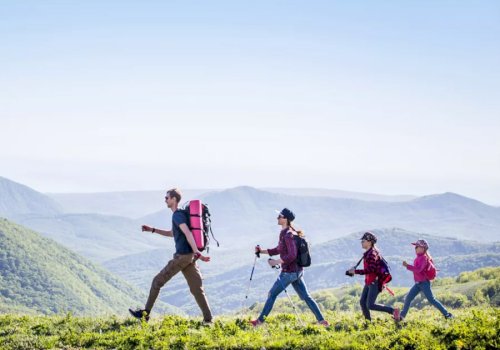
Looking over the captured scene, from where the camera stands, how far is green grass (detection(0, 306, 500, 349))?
1227 centimetres

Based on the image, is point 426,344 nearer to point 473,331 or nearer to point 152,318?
point 473,331

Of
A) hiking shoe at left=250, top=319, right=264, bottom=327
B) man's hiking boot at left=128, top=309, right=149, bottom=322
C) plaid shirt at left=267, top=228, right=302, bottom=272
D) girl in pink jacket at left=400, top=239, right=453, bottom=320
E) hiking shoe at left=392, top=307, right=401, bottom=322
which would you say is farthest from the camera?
man's hiking boot at left=128, top=309, right=149, bottom=322

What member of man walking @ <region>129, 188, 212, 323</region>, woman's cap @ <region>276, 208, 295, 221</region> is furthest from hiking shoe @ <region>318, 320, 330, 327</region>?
man walking @ <region>129, 188, 212, 323</region>

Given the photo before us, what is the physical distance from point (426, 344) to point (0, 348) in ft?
32.1

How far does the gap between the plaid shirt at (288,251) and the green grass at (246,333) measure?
1.48 meters

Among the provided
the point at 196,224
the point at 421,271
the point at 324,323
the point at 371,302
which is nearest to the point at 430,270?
the point at 421,271

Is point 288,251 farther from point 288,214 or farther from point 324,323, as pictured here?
point 324,323

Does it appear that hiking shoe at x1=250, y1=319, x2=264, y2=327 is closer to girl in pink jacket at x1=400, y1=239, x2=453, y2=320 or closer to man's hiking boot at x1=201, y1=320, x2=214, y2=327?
man's hiking boot at x1=201, y1=320, x2=214, y2=327

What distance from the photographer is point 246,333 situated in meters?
13.7

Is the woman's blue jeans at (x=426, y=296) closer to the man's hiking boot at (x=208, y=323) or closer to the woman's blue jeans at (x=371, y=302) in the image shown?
the woman's blue jeans at (x=371, y=302)

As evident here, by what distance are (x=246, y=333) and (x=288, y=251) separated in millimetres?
2331

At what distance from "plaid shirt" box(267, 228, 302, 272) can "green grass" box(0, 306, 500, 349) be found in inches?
58.2

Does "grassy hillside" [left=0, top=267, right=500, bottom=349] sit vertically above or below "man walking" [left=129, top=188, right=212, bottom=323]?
below

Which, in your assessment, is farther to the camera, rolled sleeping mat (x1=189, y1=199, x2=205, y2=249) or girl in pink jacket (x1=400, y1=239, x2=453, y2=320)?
girl in pink jacket (x1=400, y1=239, x2=453, y2=320)
